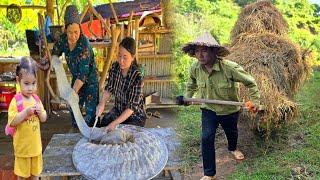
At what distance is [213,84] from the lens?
3.34 metres

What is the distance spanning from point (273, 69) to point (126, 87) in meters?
1.98

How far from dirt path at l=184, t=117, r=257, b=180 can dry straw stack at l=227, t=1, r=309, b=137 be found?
273 millimetres

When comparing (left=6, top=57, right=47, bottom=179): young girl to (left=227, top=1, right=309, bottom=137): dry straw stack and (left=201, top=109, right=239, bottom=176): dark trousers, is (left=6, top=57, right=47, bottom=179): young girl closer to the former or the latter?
(left=201, top=109, right=239, bottom=176): dark trousers

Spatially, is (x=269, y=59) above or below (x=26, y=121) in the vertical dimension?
above

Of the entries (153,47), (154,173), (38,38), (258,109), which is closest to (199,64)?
(258,109)

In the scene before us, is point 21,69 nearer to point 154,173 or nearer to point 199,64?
point 154,173

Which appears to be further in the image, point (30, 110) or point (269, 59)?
point (269, 59)

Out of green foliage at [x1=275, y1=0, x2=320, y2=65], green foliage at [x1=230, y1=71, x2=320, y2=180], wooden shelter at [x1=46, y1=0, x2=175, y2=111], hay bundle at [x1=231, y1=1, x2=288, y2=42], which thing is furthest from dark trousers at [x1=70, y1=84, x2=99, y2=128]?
green foliage at [x1=275, y1=0, x2=320, y2=65]

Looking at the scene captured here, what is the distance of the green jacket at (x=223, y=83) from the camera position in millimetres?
3244

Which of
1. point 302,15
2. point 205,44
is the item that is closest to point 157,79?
point 205,44

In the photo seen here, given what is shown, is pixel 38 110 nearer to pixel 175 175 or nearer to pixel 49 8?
pixel 175 175

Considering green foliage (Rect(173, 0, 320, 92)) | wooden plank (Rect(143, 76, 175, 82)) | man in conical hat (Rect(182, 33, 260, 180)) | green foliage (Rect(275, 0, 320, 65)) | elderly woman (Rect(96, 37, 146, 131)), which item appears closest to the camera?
elderly woman (Rect(96, 37, 146, 131))

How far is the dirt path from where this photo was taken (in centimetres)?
360

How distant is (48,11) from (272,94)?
2873 mm
